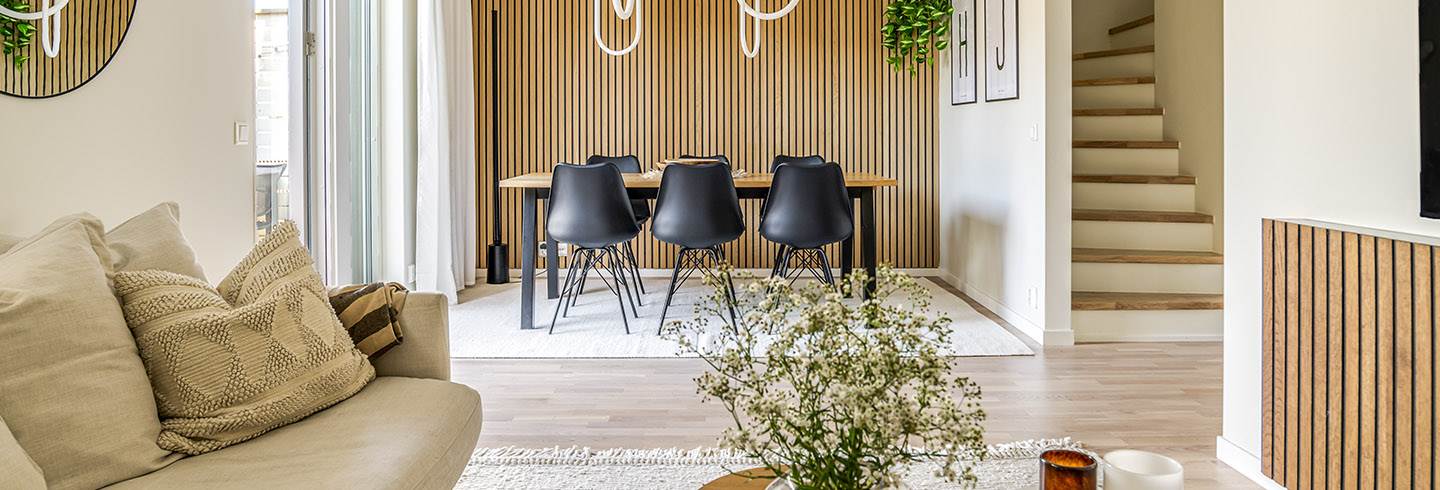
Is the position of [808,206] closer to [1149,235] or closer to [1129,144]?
[1149,235]

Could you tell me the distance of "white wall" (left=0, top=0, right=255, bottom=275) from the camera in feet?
8.32

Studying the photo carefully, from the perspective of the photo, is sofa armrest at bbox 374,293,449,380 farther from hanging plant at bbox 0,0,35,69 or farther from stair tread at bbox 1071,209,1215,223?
stair tread at bbox 1071,209,1215,223

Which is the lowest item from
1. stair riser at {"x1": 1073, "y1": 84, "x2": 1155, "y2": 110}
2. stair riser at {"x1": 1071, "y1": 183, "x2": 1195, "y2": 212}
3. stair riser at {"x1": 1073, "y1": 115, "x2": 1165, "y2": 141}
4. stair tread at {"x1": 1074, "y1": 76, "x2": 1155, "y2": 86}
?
stair riser at {"x1": 1071, "y1": 183, "x2": 1195, "y2": 212}

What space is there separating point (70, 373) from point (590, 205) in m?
3.45

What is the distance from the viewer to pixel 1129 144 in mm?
5934

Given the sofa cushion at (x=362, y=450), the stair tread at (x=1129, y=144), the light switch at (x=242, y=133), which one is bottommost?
the sofa cushion at (x=362, y=450)

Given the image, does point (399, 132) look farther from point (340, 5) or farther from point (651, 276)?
point (651, 276)

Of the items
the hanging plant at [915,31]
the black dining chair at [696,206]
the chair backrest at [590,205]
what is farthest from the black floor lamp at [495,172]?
the hanging plant at [915,31]

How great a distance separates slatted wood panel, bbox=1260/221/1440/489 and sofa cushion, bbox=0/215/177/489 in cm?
239

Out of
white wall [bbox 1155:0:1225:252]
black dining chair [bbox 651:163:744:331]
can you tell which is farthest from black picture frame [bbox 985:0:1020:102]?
black dining chair [bbox 651:163:744:331]

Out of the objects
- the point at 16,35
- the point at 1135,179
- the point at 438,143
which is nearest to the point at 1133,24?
the point at 1135,179

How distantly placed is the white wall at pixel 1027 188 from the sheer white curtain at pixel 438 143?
312cm

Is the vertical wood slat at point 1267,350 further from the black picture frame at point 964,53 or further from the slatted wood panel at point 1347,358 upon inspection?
the black picture frame at point 964,53

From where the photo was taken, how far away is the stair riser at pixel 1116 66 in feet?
21.8
